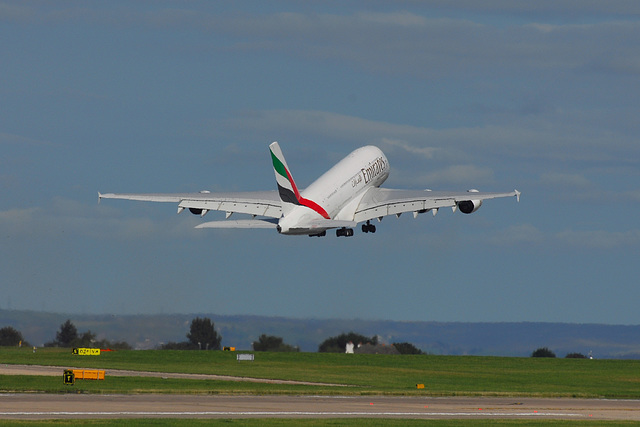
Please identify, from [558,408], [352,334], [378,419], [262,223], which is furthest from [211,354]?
[378,419]

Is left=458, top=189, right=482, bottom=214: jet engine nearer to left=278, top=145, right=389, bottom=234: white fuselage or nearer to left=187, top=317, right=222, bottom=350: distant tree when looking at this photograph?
left=278, top=145, right=389, bottom=234: white fuselage

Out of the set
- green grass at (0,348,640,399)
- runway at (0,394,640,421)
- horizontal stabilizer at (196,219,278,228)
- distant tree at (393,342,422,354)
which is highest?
horizontal stabilizer at (196,219,278,228)

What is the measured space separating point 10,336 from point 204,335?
22.8 m

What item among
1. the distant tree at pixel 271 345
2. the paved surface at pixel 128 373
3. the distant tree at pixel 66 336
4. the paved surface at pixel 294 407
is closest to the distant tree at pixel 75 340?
the distant tree at pixel 66 336

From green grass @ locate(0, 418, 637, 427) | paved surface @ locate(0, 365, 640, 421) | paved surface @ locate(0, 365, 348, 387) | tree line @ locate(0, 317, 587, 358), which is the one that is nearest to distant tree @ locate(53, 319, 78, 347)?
tree line @ locate(0, 317, 587, 358)

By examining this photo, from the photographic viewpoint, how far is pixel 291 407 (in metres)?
54.4

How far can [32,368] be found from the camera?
3275 inches

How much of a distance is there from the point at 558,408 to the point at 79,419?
91.7 ft

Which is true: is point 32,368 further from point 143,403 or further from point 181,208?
point 143,403

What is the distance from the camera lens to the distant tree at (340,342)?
397 ft

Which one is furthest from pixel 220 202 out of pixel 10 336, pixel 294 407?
pixel 10 336

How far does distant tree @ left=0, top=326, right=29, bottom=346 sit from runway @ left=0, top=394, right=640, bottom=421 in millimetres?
71138

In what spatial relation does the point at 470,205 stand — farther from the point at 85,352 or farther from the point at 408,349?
the point at 408,349

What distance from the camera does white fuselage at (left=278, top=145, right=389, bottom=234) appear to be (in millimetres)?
79375
